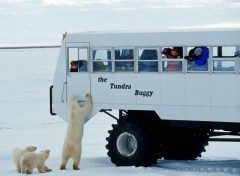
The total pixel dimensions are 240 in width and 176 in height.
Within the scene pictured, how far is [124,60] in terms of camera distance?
13.7 metres

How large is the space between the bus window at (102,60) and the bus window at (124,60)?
17 centimetres

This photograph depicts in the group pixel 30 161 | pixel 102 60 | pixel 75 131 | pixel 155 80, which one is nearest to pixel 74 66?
pixel 102 60

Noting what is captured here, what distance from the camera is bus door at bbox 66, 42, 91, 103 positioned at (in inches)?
557

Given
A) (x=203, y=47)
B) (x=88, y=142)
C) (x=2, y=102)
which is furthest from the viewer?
(x=2, y=102)

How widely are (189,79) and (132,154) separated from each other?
185cm

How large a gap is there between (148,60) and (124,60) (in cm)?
55

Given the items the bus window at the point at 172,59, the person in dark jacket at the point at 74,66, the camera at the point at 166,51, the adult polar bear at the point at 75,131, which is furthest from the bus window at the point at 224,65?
the person in dark jacket at the point at 74,66

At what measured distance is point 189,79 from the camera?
42.5 ft

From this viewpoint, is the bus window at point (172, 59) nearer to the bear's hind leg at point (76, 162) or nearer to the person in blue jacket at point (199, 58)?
the person in blue jacket at point (199, 58)

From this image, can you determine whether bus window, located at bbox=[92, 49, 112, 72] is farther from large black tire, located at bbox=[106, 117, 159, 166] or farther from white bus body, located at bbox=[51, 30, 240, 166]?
large black tire, located at bbox=[106, 117, 159, 166]

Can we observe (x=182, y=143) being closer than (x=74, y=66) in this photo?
No

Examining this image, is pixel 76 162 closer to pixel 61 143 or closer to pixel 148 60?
pixel 148 60

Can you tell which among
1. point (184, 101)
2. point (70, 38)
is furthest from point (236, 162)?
point (70, 38)

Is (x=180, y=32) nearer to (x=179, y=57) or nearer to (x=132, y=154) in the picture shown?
(x=179, y=57)
